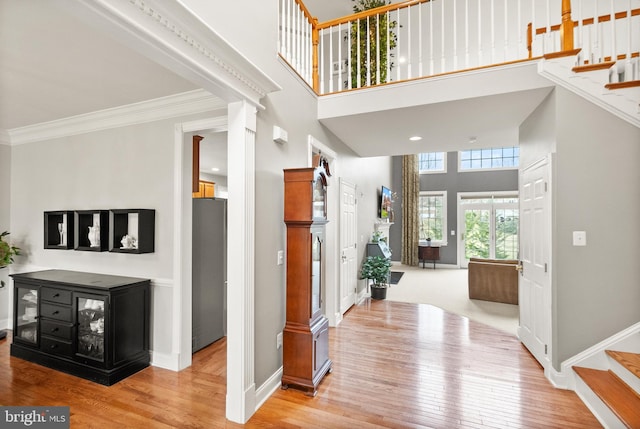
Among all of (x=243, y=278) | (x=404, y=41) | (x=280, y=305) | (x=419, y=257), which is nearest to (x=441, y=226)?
(x=419, y=257)

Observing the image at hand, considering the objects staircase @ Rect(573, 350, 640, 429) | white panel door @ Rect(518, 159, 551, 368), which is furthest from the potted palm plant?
staircase @ Rect(573, 350, 640, 429)

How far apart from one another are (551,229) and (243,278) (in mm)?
2735

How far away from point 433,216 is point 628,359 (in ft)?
23.3

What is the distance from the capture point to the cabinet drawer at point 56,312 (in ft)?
9.20

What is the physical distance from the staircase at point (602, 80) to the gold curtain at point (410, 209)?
6.60 meters

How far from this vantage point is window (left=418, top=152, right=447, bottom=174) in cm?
914

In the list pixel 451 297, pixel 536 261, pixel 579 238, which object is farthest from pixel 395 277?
pixel 579 238

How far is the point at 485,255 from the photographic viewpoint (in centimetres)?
852

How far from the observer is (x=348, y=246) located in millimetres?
4695

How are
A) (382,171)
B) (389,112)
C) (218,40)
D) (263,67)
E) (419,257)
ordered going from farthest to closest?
(419,257) < (382,171) < (389,112) < (263,67) < (218,40)

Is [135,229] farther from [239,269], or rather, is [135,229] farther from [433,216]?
[433,216]

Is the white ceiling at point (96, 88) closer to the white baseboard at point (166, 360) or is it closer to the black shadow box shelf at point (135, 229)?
the black shadow box shelf at point (135, 229)

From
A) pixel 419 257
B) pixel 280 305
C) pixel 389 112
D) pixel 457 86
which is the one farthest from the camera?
pixel 419 257

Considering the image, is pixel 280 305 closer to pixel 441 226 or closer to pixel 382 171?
pixel 382 171
